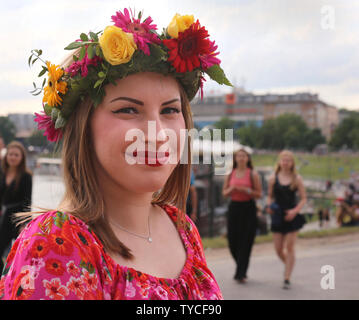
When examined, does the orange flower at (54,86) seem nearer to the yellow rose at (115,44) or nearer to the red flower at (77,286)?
the yellow rose at (115,44)

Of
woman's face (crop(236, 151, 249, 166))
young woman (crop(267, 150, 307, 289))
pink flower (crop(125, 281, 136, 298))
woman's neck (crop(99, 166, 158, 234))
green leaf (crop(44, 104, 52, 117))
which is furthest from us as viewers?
woman's face (crop(236, 151, 249, 166))

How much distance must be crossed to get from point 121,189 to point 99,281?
35 centimetres

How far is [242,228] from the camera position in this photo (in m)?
6.04

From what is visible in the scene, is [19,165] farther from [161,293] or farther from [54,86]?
[161,293]

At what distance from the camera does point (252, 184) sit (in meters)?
6.03

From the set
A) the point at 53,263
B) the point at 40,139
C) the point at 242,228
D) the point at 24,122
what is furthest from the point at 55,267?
the point at 242,228

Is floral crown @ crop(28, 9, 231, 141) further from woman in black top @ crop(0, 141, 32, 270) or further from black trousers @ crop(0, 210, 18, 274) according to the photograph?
black trousers @ crop(0, 210, 18, 274)

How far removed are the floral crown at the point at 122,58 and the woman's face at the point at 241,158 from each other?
462cm

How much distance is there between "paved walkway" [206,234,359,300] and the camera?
17.7 feet

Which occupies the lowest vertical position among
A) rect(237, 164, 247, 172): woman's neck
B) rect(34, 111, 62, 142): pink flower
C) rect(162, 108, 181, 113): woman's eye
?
rect(237, 164, 247, 172): woman's neck

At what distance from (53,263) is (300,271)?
599 centimetres

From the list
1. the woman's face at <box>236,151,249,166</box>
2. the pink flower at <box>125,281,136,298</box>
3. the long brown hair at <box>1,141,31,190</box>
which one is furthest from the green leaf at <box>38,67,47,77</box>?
the woman's face at <box>236,151,249,166</box>

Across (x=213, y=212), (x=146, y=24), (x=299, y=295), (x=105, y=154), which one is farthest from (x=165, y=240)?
(x=213, y=212)

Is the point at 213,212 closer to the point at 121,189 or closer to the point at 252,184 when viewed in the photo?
the point at 252,184
